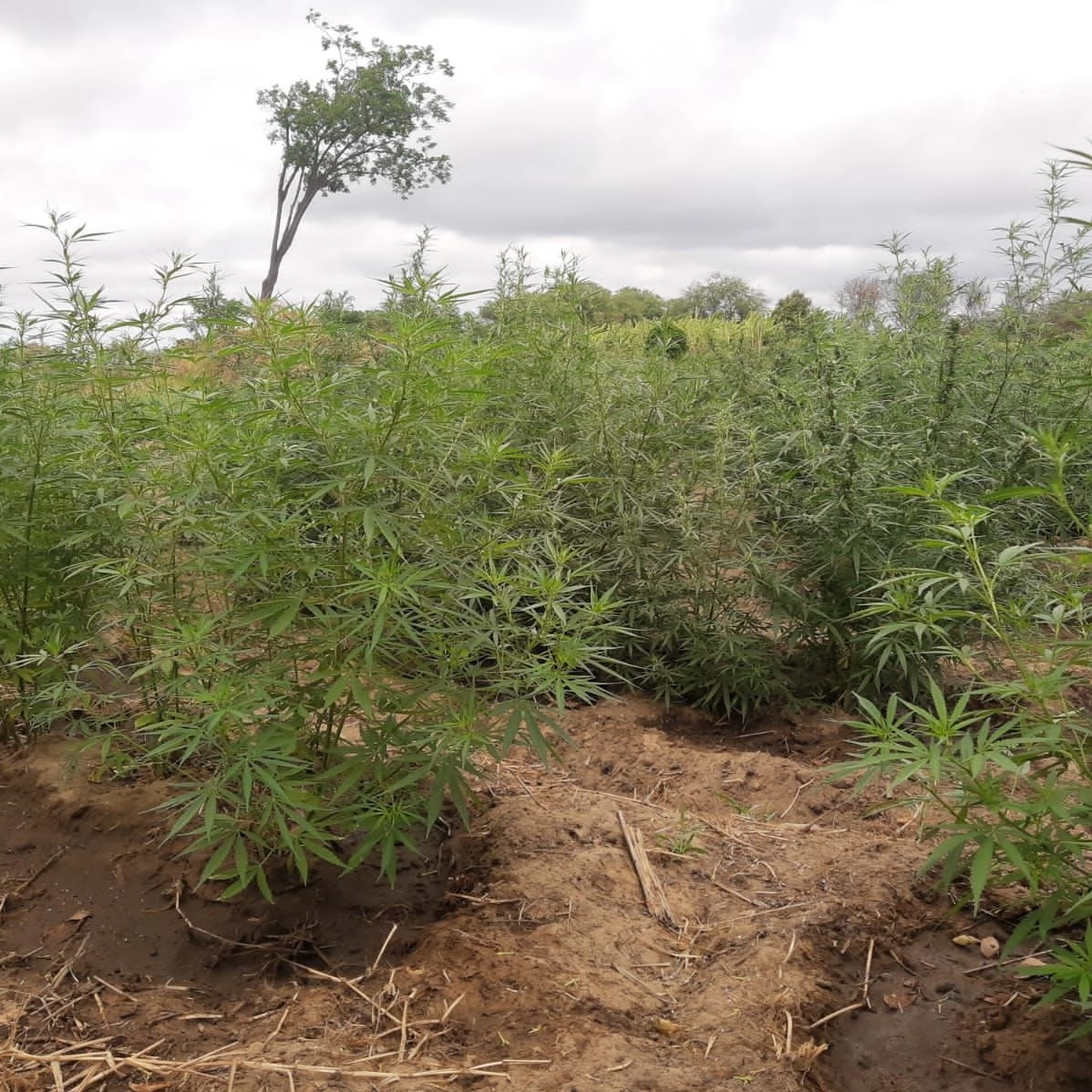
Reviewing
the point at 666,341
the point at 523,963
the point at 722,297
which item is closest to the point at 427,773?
the point at 523,963

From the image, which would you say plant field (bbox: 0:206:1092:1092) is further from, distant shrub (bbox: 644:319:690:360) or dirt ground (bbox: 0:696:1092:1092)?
distant shrub (bbox: 644:319:690:360)

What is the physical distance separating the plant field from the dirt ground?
0.04ft

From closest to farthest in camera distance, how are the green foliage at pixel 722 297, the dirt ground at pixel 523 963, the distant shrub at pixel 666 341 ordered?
the dirt ground at pixel 523 963
the distant shrub at pixel 666 341
the green foliage at pixel 722 297

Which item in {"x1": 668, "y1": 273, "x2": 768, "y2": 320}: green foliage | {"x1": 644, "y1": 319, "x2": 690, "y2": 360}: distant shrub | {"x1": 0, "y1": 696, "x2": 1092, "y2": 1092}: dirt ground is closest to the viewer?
{"x1": 0, "y1": 696, "x2": 1092, "y2": 1092}: dirt ground

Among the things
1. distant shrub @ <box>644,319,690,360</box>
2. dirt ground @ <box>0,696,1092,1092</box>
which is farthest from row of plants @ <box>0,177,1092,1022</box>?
distant shrub @ <box>644,319,690,360</box>

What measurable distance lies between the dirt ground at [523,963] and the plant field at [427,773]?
11 mm

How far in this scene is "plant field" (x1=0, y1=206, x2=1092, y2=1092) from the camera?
2.14m

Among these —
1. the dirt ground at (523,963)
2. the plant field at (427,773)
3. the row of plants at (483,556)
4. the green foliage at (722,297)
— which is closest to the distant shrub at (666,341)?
the row of plants at (483,556)

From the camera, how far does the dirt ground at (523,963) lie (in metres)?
2.13

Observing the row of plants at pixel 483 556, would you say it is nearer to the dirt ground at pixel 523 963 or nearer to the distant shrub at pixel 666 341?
the dirt ground at pixel 523 963

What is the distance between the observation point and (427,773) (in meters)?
2.38

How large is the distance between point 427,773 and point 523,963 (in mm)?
562

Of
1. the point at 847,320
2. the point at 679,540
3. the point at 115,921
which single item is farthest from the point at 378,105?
the point at 115,921

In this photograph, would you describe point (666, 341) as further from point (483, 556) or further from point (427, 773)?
point (427, 773)
